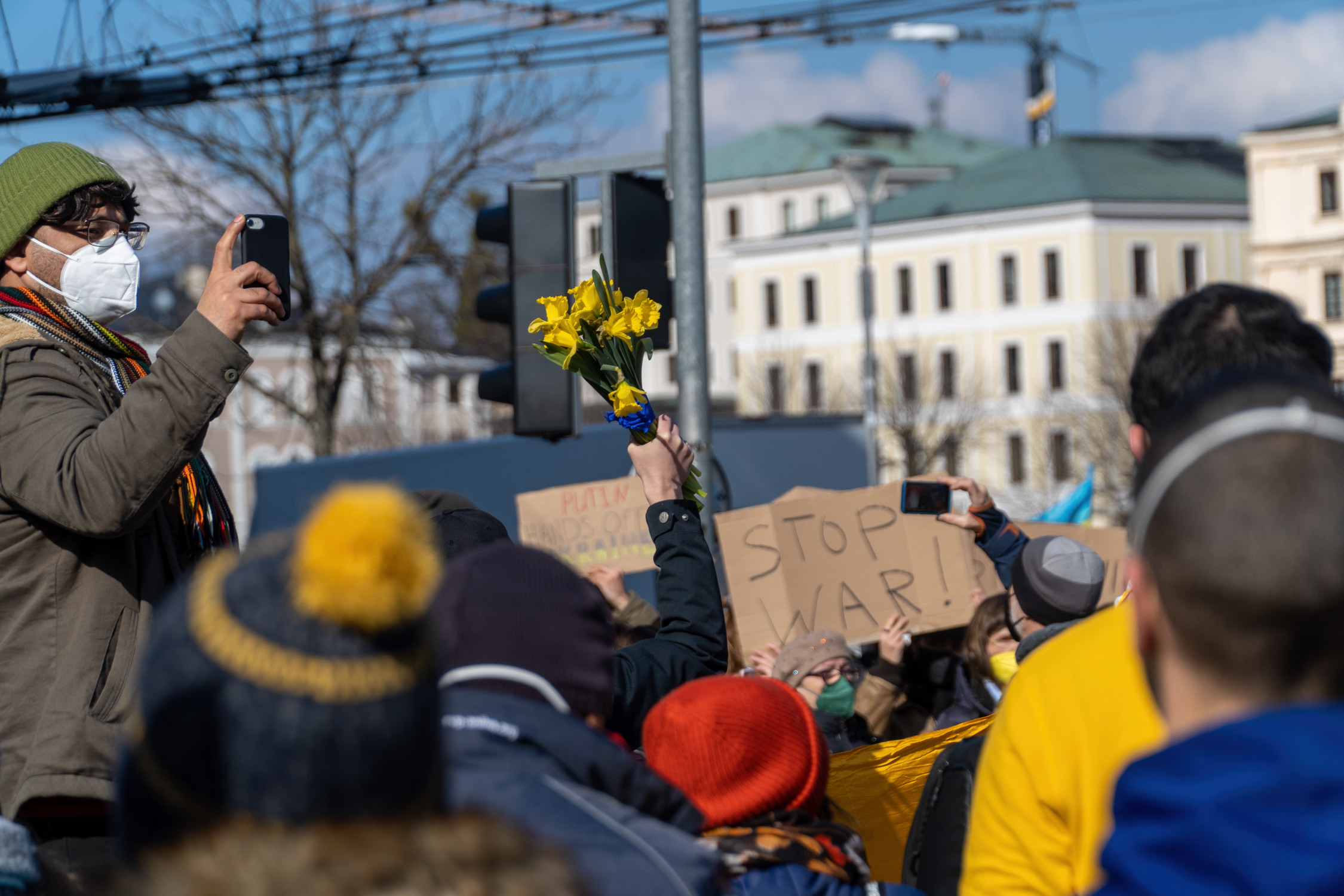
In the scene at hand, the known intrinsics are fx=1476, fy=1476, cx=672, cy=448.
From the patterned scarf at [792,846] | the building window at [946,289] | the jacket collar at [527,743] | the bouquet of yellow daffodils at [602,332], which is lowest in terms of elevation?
the patterned scarf at [792,846]

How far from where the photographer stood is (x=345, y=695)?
1320 mm

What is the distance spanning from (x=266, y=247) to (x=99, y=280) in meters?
0.35

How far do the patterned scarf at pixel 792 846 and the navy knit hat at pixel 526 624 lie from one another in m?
0.43

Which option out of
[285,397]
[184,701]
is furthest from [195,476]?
[285,397]

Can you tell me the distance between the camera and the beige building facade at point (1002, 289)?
63781 millimetres

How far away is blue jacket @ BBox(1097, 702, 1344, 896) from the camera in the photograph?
127 cm

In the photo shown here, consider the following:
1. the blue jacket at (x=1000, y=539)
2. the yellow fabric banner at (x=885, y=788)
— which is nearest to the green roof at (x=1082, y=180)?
the blue jacket at (x=1000, y=539)

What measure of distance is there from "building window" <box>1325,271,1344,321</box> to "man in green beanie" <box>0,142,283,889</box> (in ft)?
207

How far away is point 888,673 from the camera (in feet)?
21.1

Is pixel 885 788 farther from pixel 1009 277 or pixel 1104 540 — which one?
pixel 1009 277

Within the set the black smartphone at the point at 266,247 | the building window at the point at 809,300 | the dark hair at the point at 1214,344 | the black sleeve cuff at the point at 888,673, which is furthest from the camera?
the building window at the point at 809,300

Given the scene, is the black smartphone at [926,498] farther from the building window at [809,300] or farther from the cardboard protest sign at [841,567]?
the building window at [809,300]

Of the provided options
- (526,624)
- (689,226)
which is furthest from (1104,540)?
(526,624)

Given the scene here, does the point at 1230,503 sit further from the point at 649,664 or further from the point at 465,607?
the point at 649,664
